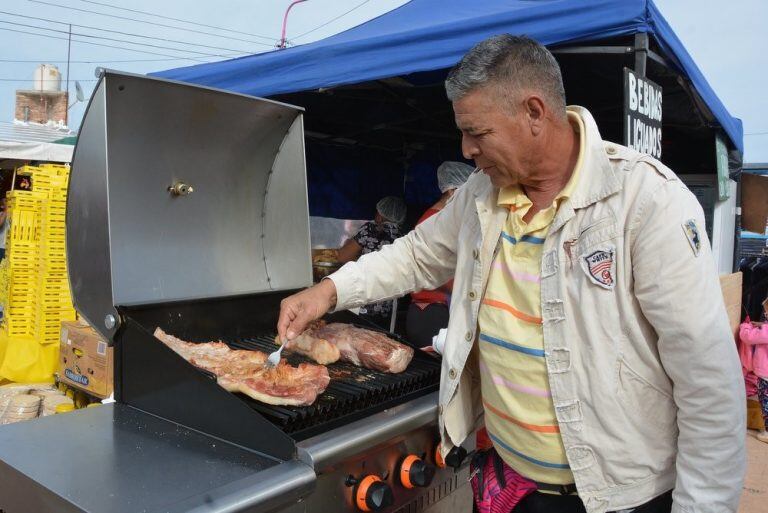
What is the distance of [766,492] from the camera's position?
14.0ft

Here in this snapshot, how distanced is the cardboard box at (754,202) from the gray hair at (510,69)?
6711 mm

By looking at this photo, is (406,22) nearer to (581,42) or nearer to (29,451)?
(581,42)

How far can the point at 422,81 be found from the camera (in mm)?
3984

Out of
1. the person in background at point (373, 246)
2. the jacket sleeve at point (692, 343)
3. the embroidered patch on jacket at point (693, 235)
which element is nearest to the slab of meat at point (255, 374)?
the jacket sleeve at point (692, 343)

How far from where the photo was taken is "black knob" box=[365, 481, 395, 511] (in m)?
1.48

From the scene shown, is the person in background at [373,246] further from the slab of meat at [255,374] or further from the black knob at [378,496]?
the black knob at [378,496]

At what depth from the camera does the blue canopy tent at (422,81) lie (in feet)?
8.61

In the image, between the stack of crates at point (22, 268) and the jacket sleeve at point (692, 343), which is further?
the stack of crates at point (22, 268)

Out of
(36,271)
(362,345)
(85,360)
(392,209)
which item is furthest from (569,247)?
(36,271)

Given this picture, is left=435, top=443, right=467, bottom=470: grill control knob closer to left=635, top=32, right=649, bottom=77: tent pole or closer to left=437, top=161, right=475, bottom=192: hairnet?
left=635, top=32, right=649, bottom=77: tent pole

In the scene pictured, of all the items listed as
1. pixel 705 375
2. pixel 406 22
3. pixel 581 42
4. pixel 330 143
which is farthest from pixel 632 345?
pixel 330 143

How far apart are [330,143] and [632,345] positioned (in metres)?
4.50

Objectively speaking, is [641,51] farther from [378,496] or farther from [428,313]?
[378,496]

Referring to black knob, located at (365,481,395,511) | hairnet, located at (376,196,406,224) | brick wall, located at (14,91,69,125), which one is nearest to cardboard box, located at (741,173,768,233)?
hairnet, located at (376,196,406,224)
